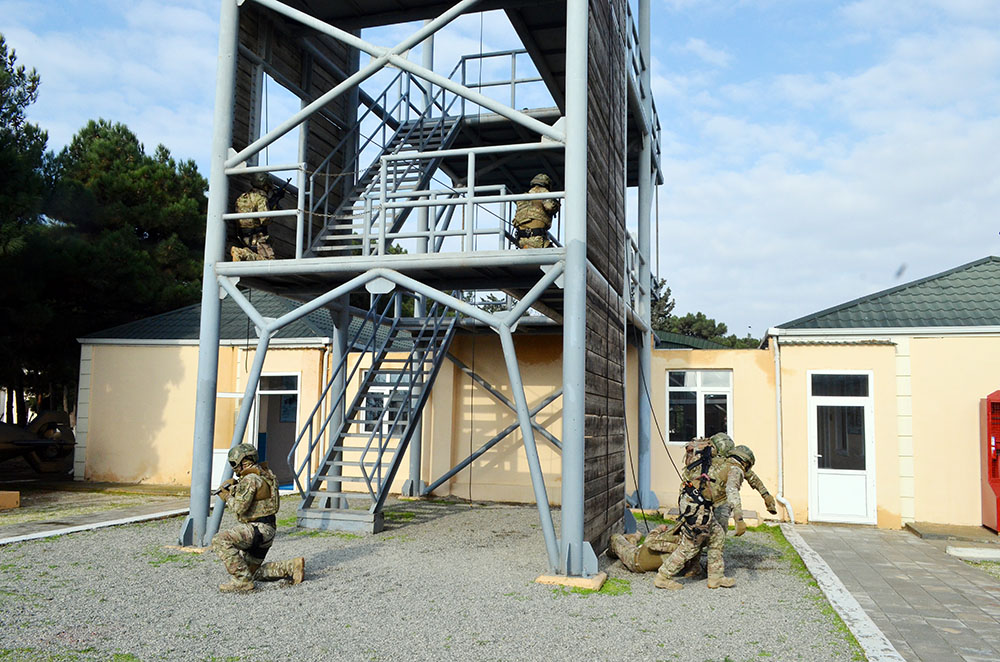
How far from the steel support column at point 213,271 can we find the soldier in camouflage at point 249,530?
2067 millimetres

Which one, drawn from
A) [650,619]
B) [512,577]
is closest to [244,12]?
[512,577]

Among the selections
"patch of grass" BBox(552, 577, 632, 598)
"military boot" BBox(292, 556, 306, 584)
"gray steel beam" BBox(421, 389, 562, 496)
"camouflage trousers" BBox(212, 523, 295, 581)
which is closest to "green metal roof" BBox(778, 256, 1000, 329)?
"gray steel beam" BBox(421, 389, 562, 496)

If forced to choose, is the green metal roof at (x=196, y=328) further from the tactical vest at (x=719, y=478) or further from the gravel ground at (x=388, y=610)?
the tactical vest at (x=719, y=478)

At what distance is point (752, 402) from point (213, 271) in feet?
28.7

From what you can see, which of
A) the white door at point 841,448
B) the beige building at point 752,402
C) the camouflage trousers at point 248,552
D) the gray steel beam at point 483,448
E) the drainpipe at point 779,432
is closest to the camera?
the camouflage trousers at point 248,552

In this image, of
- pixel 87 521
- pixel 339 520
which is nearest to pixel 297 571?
pixel 339 520

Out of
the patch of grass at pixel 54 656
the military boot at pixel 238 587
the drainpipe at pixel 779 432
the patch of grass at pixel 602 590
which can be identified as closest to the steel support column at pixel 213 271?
the military boot at pixel 238 587

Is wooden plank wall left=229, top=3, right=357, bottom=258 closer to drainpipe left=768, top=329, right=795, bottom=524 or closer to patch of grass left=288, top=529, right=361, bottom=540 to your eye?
patch of grass left=288, top=529, right=361, bottom=540

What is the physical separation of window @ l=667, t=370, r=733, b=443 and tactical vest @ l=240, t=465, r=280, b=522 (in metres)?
8.20

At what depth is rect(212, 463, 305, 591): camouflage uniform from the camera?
22.4 feet

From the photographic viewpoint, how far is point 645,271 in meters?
14.6

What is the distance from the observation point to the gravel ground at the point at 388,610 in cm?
535

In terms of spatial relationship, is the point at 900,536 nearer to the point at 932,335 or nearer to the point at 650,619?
the point at 932,335

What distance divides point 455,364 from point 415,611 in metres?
8.33
